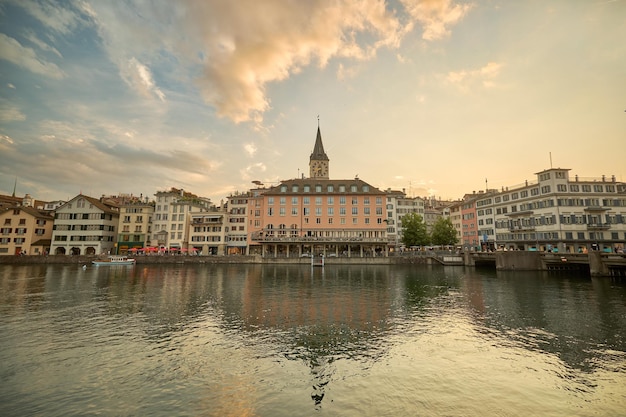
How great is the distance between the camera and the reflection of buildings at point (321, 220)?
84.2 metres

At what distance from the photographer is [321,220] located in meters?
85.4

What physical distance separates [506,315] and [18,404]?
2844 cm

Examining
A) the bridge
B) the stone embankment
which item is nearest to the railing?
the stone embankment

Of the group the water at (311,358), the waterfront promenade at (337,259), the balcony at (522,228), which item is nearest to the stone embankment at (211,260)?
the waterfront promenade at (337,259)

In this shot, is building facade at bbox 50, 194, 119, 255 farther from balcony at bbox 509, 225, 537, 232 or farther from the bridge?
balcony at bbox 509, 225, 537, 232

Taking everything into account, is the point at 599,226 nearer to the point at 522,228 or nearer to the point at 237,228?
the point at 522,228

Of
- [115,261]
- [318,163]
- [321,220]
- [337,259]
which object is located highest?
[318,163]

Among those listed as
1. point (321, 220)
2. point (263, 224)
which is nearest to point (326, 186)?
point (321, 220)

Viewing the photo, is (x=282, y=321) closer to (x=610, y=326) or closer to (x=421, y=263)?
(x=610, y=326)

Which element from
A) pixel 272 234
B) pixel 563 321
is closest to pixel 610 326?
pixel 563 321

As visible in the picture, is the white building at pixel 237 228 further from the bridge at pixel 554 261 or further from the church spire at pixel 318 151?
the bridge at pixel 554 261

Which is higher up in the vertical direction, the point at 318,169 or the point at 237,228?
the point at 318,169

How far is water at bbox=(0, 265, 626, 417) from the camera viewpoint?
10648 mm

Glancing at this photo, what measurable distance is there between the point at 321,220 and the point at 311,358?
70879 millimetres
